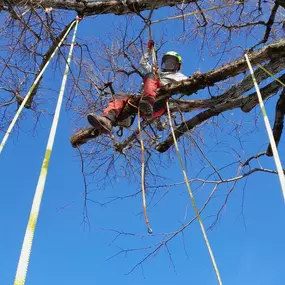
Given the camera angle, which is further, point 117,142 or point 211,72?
point 117,142

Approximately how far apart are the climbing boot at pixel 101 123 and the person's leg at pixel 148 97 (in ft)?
0.88

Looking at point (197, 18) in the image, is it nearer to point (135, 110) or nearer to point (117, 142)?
point (135, 110)

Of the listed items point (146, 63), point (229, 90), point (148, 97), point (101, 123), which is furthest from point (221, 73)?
point (101, 123)

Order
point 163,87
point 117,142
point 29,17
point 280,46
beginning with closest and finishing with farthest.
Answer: point 29,17
point 280,46
point 163,87
point 117,142

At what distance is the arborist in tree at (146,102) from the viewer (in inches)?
124

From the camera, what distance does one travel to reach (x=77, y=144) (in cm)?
357

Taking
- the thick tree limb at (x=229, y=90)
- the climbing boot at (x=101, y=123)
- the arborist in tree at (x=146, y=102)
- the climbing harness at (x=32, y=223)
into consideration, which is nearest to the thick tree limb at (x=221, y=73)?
the thick tree limb at (x=229, y=90)

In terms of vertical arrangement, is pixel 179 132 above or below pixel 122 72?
below

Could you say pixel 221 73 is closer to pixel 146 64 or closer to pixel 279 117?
pixel 279 117

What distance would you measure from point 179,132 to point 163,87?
0.42 metres

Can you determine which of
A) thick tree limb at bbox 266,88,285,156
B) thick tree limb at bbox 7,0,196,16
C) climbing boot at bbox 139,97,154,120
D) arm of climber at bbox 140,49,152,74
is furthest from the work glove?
thick tree limb at bbox 266,88,285,156

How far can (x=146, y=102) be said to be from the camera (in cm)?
315

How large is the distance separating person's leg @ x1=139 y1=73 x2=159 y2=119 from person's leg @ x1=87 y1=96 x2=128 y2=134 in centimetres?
21

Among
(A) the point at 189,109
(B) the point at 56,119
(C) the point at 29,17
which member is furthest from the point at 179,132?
(B) the point at 56,119
